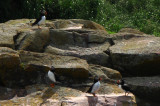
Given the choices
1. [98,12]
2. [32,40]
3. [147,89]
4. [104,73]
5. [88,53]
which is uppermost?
[32,40]

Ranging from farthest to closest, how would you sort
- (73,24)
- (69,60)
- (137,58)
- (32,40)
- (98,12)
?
(98,12)
(73,24)
(32,40)
(137,58)
(69,60)

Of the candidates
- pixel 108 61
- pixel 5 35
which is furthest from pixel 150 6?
pixel 5 35

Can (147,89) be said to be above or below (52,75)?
below

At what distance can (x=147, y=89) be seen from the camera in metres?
12.3

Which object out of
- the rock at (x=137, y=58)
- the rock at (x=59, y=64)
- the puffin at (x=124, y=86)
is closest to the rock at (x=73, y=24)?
the rock at (x=137, y=58)

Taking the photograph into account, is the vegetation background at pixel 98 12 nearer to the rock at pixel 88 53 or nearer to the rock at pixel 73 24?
the rock at pixel 73 24

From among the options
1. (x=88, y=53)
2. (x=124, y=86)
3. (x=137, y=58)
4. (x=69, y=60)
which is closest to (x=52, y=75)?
(x=69, y=60)

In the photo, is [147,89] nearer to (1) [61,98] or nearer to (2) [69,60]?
(2) [69,60]

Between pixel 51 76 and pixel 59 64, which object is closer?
pixel 51 76

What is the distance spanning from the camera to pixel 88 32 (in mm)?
14688

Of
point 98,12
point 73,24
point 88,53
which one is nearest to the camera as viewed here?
point 88,53

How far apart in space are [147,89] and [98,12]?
13.1 m

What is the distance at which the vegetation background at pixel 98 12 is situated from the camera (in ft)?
69.8

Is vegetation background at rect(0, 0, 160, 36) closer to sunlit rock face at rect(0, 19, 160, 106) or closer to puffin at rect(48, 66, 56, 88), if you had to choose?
sunlit rock face at rect(0, 19, 160, 106)
